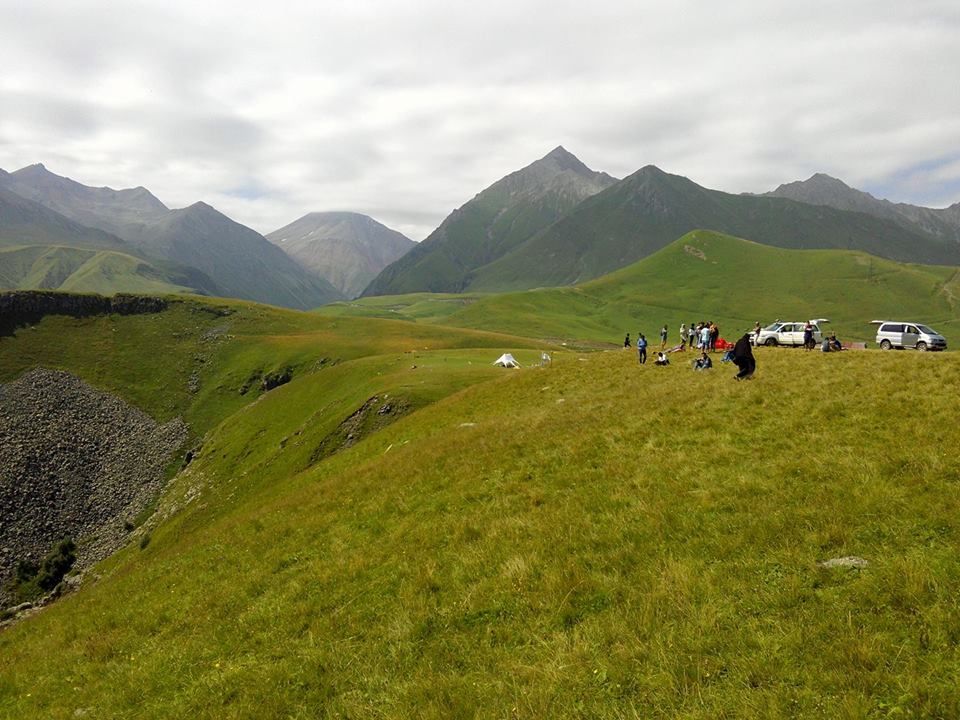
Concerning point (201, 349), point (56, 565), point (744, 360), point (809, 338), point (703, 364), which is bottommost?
point (56, 565)

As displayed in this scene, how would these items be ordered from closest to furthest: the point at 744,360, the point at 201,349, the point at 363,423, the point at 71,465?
the point at 744,360 → the point at 363,423 → the point at 71,465 → the point at 201,349

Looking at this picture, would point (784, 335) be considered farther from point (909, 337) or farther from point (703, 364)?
point (703, 364)

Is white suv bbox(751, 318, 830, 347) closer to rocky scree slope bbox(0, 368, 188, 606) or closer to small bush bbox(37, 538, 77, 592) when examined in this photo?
rocky scree slope bbox(0, 368, 188, 606)

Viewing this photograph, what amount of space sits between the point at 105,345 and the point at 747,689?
141 metres

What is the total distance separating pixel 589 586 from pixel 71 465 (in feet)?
293

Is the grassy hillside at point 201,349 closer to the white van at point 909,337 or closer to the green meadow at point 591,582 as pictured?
the white van at point 909,337

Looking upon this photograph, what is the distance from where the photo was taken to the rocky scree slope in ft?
205

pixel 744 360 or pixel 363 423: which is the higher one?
pixel 744 360

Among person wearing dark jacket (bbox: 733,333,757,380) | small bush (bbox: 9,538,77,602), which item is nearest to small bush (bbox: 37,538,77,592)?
small bush (bbox: 9,538,77,602)

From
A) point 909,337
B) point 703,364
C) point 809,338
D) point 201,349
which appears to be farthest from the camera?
point 201,349

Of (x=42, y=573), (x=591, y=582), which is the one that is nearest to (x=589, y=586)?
(x=591, y=582)

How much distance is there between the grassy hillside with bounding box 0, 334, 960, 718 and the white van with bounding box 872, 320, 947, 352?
77.7 feet

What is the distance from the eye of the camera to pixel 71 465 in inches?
2933

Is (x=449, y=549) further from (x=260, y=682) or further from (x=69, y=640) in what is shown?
(x=69, y=640)
